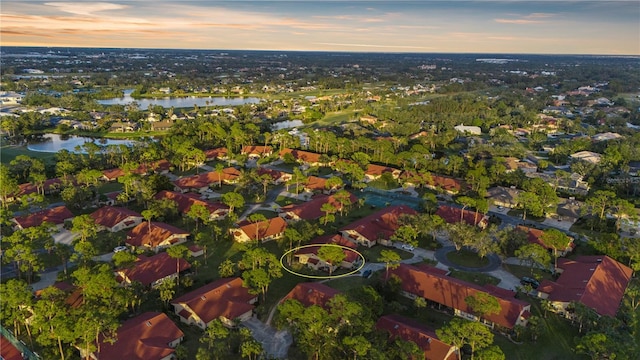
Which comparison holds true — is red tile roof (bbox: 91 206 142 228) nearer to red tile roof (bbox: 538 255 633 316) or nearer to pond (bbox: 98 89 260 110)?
red tile roof (bbox: 538 255 633 316)

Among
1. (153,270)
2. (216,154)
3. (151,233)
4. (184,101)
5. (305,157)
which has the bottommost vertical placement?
(153,270)

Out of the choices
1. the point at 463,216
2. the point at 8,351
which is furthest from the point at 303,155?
the point at 8,351

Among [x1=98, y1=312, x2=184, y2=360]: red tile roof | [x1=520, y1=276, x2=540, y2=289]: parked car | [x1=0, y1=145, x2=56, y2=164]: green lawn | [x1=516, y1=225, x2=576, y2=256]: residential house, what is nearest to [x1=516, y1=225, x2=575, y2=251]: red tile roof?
[x1=516, y1=225, x2=576, y2=256]: residential house

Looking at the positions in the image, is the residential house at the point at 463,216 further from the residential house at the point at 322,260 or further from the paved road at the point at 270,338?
the paved road at the point at 270,338

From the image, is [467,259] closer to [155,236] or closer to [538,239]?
[538,239]

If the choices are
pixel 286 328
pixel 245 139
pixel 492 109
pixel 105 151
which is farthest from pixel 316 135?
pixel 492 109

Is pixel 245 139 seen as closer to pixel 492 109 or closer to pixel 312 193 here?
pixel 312 193
